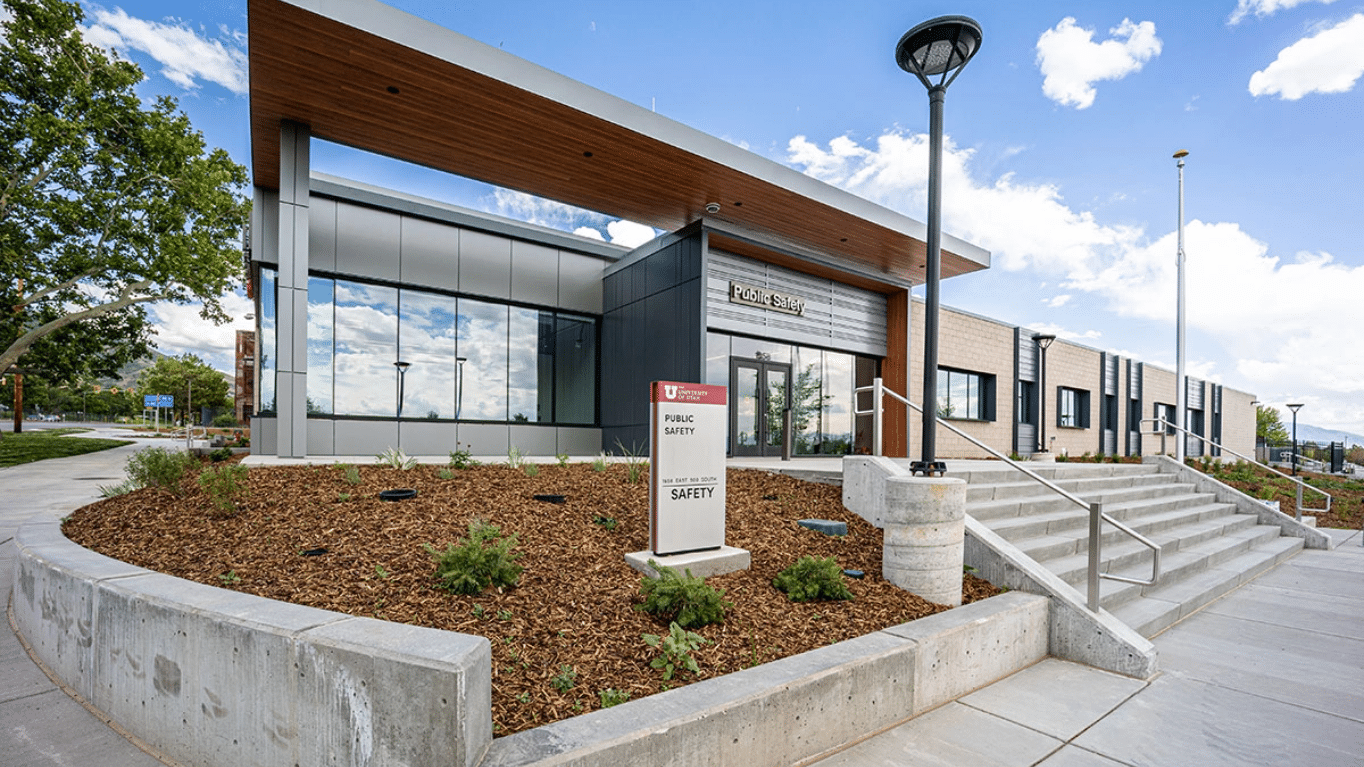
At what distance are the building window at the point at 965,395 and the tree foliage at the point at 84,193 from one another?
988 inches

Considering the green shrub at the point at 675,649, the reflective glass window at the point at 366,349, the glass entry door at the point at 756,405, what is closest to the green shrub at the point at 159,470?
the green shrub at the point at 675,649

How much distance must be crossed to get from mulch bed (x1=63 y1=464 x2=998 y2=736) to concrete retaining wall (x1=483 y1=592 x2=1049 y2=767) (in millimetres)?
291

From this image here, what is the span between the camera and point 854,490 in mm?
7199

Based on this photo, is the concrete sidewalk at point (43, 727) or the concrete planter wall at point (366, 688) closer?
the concrete planter wall at point (366, 688)

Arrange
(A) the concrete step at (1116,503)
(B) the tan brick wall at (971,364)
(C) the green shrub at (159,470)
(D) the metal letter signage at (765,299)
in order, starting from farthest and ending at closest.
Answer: (B) the tan brick wall at (971,364)
(D) the metal letter signage at (765,299)
(A) the concrete step at (1116,503)
(C) the green shrub at (159,470)

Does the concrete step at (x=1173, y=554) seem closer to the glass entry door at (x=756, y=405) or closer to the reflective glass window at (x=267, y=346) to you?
the glass entry door at (x=756, y=405)

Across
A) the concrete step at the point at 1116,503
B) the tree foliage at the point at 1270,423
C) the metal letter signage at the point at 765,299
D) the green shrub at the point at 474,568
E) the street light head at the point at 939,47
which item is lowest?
the tree foliage at the point at 1270,423

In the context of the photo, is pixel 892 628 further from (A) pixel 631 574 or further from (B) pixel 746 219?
(B) pixel 746 219

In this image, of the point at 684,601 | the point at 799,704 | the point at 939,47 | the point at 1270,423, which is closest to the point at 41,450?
the point at 684,601

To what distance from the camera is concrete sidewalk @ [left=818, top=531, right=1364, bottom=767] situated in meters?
3.46

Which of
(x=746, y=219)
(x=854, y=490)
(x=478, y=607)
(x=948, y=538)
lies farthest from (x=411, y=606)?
(x=746, y=219)

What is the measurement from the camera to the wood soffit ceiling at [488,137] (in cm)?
848

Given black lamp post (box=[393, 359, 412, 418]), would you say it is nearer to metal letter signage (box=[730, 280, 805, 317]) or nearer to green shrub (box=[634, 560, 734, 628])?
metal letter signage (box=[730, 280, 805, 317])

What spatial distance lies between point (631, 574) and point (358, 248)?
40.4 ft
